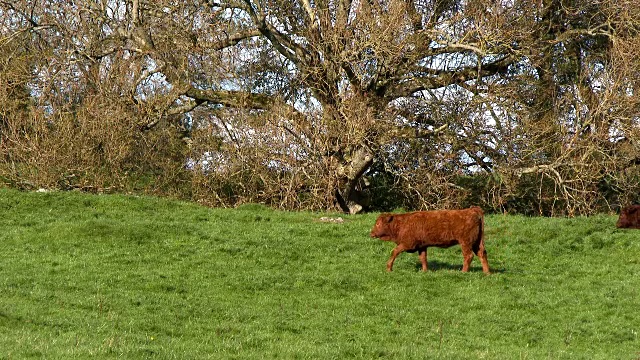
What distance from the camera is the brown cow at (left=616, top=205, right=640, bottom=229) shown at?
83.5 feet

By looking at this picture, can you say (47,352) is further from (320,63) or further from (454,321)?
(320,63)

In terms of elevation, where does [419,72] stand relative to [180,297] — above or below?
above

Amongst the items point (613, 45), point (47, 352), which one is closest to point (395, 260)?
point (47, 352)

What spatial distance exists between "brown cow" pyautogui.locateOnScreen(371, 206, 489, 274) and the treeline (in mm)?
11742

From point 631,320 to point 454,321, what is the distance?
10.8 ft

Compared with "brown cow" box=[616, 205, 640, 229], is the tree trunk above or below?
above

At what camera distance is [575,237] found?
24.9 meters

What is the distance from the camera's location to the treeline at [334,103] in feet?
109

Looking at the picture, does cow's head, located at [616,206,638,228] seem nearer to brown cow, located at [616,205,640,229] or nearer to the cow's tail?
brown cow, located at [616,205,640,229]

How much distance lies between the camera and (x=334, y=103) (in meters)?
34.7

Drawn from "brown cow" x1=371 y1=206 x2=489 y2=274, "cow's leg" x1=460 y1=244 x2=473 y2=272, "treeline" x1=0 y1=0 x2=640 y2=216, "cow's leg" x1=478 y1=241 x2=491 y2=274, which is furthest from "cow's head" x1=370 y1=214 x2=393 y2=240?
"treeline" x1=0 y1=0 x2=640 y2=216

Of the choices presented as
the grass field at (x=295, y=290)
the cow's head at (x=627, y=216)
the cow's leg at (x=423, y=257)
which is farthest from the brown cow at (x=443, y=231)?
the cow's head at (x=627, y=216)

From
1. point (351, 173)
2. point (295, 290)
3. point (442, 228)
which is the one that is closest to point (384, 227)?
point (442, 228)

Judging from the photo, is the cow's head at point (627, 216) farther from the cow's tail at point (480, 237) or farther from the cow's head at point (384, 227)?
the cow's head at point (384, 227)
